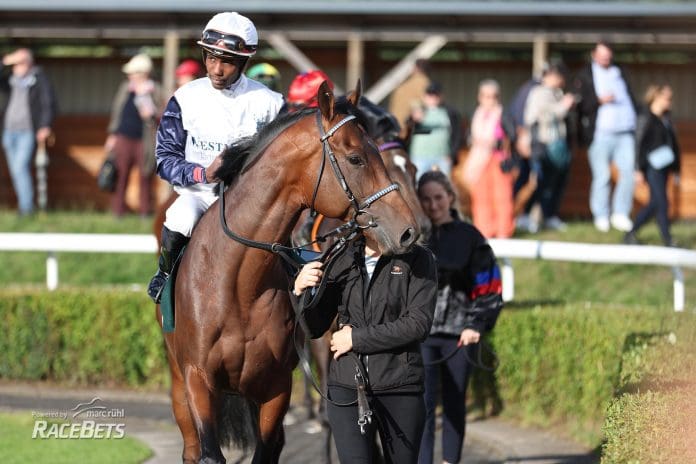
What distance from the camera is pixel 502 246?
9.70m

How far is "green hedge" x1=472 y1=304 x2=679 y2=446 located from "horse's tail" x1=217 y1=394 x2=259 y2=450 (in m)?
2.61

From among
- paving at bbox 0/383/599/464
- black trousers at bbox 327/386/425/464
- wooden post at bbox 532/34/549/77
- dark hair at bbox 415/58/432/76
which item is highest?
wooden post at bbox 532/34/549/77

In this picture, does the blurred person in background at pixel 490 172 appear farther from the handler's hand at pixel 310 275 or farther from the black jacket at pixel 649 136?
the handler's hand at pixel 310 275

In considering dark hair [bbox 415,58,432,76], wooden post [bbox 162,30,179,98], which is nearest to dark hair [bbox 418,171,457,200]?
dark hair [bbox 415,58,432,76]

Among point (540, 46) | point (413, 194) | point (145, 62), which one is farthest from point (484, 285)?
point (540, 46)

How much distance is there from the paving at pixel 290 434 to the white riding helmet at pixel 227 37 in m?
2.28

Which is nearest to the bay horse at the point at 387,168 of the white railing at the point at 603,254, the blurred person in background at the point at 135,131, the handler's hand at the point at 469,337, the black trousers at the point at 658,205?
the handler's hand at the point at 469,337

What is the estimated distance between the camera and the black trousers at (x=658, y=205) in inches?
478

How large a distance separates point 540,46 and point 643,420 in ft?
Answer: 34.2

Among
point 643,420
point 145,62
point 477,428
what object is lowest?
point 477,428

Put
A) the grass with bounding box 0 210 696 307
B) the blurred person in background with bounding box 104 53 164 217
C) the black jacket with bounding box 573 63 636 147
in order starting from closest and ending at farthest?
1. the grass with bounding box 0 210 696 307
2. the black jacket with bounding box 573 63 636 147
3. the blurred person in background with bounding box 104 53 164 217

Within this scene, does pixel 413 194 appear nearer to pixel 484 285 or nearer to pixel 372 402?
pixel 484 285

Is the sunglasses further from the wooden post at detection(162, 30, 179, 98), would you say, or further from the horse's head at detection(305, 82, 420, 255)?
the wooden post at detection(162, 30, 179, 98)

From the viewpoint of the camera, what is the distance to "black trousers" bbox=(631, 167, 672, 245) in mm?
12141
